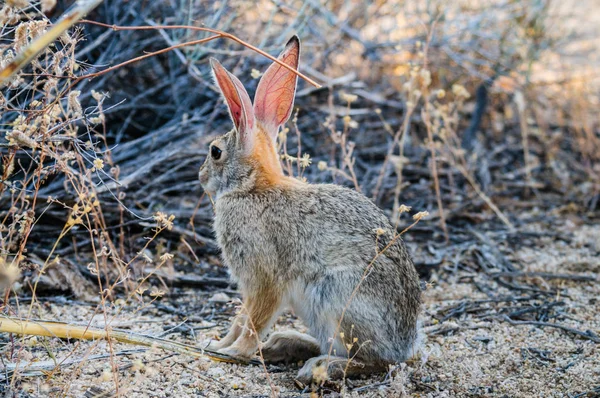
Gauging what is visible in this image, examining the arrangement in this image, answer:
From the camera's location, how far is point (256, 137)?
12.8ft

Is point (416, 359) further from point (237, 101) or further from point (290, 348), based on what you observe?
point (237, 101)

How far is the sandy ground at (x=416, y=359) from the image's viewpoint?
323 centimetres

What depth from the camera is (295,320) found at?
4.40 metres

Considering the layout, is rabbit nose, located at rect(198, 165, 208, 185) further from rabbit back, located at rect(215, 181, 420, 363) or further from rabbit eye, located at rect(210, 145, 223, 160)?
rabbit back, located at rect(215, 181, 420, 363)

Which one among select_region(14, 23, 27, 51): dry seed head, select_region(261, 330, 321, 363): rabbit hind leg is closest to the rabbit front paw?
select_region(261, 330, 321, 363): rabbit hind leg

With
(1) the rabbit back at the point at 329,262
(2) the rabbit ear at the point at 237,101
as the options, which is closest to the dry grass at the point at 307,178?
(1) the rabbit back at the point at 329,262

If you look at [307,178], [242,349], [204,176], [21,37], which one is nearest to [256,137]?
[204,176]

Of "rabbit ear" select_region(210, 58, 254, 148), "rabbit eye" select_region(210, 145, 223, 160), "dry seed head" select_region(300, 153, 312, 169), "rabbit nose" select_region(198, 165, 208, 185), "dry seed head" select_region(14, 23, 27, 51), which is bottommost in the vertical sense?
"rabbit nose" select_region(198, 165, 208, 185)

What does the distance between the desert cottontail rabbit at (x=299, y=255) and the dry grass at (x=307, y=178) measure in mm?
167

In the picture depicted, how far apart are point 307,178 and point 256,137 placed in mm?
1887

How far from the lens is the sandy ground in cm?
323

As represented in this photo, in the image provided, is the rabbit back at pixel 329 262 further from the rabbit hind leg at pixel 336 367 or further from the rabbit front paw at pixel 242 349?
the rabbit front paw at pixel 242 349

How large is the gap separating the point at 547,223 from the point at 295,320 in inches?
109

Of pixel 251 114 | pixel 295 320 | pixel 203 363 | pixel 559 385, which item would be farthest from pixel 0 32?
pixel 559 385
